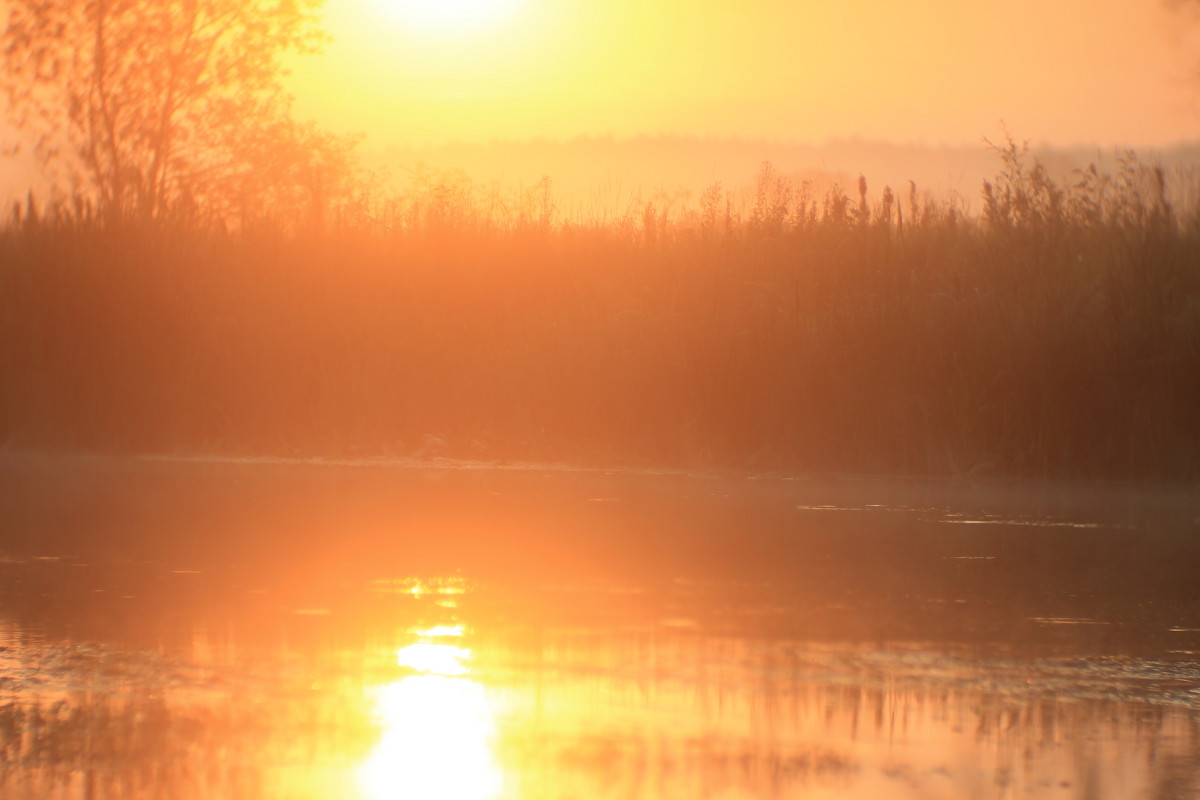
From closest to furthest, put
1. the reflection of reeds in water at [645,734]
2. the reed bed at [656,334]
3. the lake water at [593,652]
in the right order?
the reflection of reeds in water at [645,734], the lake water at [593,652], the reed bed at [656,334]

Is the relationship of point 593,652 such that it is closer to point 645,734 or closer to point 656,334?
point 645,734

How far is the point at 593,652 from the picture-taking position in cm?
437

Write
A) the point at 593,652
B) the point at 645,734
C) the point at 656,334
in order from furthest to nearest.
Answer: the point at 656,334
the point at 593,652
the point at 645,734

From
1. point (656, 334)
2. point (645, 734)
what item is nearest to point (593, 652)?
point (645, 734)

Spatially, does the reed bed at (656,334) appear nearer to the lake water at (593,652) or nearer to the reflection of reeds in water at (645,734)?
the lake water at (593,652)

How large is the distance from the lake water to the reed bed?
6.84 ft

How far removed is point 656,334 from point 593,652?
6.73 meters

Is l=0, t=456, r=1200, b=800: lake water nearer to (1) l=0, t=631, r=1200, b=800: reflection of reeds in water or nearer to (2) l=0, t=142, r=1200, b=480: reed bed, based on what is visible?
(1) l=0, t=631, r=1200, b=800: reflection of reeds in water

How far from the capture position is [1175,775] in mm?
3201

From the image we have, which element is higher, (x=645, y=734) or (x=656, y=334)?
(x=656, y=334)

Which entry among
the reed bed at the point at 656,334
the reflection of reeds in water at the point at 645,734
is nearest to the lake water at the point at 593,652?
the reflection of reeds in water at the point at 645,734

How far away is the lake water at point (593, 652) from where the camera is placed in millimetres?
3221

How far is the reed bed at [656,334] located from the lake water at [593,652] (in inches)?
82.1

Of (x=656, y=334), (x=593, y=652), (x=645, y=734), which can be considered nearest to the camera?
(x=645, y=734)
